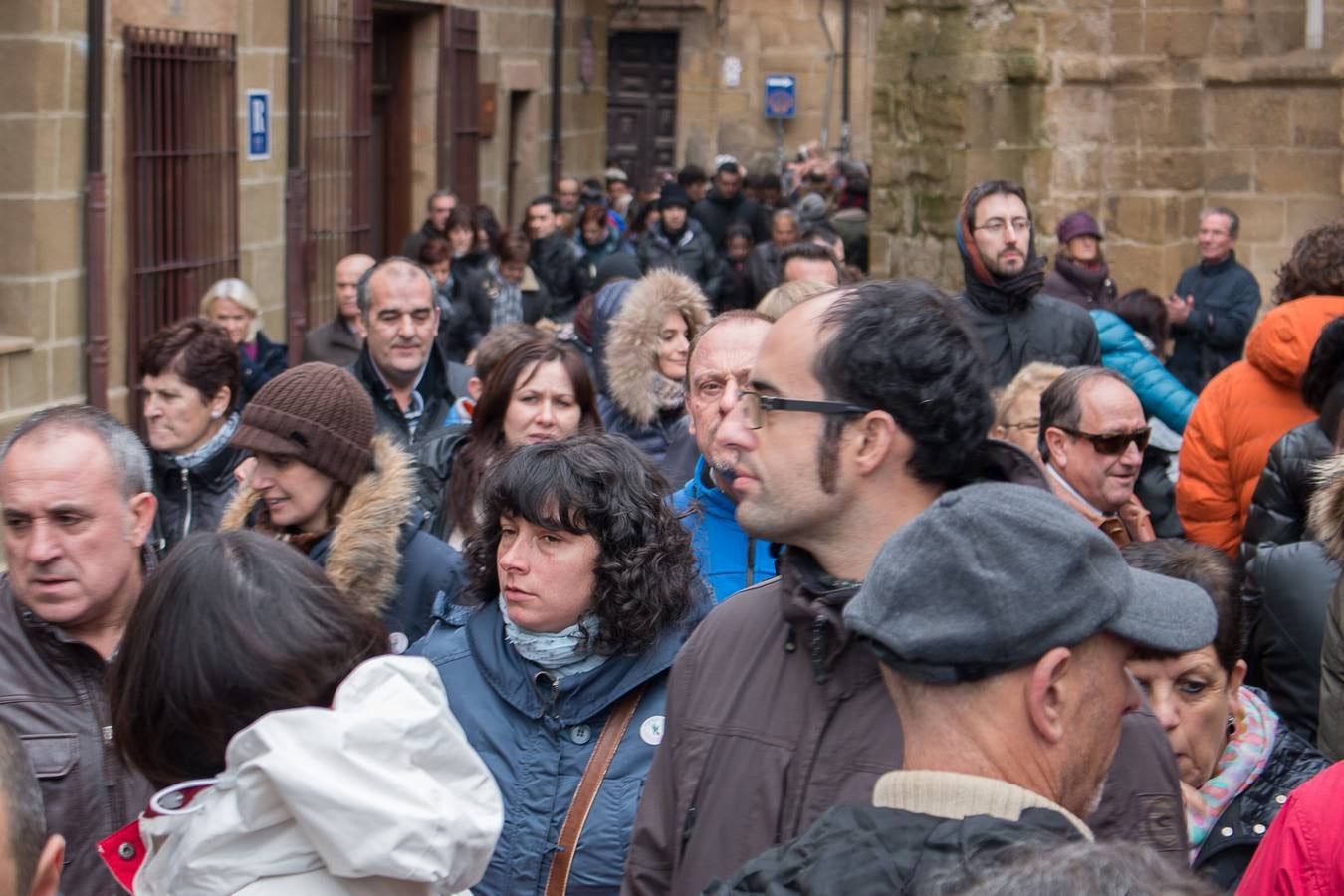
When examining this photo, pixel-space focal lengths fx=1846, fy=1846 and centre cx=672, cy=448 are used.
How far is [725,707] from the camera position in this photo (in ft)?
8.64

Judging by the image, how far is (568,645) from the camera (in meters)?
3.39

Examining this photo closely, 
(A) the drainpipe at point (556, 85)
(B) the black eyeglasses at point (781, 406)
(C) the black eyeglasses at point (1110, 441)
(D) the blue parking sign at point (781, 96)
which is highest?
(D) the blue parking sign at point (781, 96)

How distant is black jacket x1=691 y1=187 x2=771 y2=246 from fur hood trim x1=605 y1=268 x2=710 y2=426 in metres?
11.0

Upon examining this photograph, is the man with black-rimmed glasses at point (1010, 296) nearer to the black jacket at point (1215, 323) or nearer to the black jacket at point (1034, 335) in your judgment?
the black jacket at point (1034, 335)

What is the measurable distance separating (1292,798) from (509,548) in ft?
5.12

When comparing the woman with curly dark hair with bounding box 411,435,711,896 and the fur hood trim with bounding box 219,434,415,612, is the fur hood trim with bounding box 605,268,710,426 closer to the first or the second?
the fur hood trim with bounding box 219,434,415,612

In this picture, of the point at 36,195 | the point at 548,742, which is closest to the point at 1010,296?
the point at 548,742

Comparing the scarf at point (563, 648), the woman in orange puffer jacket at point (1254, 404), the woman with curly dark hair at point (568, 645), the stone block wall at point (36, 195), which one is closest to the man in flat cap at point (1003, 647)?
the woman with curly dark hair at point (568, 645)

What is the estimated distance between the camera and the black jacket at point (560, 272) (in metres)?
14.8

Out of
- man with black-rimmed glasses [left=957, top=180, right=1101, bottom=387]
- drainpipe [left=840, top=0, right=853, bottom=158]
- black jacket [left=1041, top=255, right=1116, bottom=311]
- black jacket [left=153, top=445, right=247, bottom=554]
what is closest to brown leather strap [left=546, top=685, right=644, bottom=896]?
black jacket [left=153, top=445, right=247, bottom=554]

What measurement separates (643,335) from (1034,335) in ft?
4.75

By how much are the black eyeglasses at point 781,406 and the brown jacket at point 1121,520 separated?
1.84 metres

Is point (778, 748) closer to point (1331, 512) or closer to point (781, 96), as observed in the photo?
point (1331, 512)

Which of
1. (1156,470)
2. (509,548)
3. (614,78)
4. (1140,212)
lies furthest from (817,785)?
(614,78)
